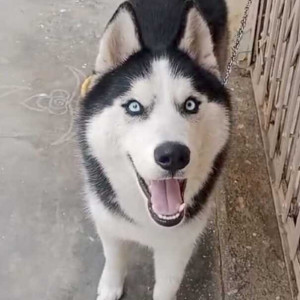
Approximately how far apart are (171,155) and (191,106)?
196 millimetres

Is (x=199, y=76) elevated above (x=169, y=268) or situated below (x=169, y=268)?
above

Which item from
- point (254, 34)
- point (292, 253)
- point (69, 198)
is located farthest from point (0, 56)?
point (292, 253)

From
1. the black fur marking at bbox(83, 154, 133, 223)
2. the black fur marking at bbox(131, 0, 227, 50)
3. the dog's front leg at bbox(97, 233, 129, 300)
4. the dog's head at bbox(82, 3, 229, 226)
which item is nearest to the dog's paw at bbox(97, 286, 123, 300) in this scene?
the dog's front leg at bbox(97, 233, 129, 300)

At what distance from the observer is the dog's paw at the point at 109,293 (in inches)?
91.2

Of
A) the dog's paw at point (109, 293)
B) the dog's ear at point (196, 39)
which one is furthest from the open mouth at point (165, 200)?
the dog's paw at point (109, 293)

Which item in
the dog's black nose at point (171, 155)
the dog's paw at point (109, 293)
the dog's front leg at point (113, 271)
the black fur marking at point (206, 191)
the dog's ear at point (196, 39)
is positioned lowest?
the dog's paw at point (109, 293)

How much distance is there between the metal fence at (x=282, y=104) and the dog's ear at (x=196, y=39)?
64cm

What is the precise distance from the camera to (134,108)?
1.79 metres

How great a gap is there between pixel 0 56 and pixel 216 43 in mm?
A: 1368

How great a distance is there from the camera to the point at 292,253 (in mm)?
2488

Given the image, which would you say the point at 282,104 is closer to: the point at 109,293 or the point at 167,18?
the point at 167,18

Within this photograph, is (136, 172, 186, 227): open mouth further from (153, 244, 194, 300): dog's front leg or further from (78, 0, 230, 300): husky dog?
(153, 244, 194, 300): dog's front leg

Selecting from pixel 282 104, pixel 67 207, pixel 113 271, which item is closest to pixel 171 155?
pixel 113 271

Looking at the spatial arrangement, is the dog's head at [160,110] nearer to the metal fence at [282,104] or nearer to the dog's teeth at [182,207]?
the dog's teeth at [182,207]
